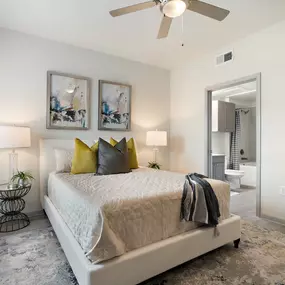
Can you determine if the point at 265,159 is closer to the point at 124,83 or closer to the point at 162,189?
the point at 162,189

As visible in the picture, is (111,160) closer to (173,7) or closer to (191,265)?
(191,265)

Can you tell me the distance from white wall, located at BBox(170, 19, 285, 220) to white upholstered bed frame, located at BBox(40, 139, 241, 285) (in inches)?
46.4

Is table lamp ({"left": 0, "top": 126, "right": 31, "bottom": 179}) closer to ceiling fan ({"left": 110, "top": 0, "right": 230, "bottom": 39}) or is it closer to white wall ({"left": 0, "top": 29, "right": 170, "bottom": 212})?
white wall ({"left": 0, "top": 29, "right": 170, "bottom": 212})

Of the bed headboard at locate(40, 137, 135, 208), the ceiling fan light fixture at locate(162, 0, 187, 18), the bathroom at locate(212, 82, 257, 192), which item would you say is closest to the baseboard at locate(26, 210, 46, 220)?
the bed headboard at locate(40, 137, 135, 208)

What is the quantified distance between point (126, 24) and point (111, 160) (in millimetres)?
1843

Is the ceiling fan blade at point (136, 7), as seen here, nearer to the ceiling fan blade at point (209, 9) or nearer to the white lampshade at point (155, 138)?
the ceiling fan blade at point (209, 9)

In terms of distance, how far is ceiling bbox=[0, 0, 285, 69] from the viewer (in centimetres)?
240

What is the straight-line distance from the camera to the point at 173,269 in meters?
1.76

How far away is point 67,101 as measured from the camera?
132 inches

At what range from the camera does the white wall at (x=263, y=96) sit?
9.16 feet

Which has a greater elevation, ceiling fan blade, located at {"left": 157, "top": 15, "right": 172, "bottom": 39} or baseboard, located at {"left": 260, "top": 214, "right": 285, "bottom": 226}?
ceiling fan blade, located at {"left": 157, "top": 15, "right": 172, "bottom": 39}

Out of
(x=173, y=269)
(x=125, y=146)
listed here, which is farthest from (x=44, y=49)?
(x=173, y=269)

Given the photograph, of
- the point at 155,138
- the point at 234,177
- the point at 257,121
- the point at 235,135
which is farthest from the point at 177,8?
the point at 235,135

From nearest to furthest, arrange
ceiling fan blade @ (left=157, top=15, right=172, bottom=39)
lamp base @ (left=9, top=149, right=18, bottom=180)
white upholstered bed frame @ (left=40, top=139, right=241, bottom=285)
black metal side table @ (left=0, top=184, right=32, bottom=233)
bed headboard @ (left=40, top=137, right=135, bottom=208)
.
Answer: white upholstered bed frame @ (left=40, top=139, right=241, bottom=285)
ceiling fan blade @ (left=157, top=15, right=172, bottom=39)
black metal side table @ (left=0, top=184, right=32, bottom=233)
lamp base @ (left=9, top=149, right=18, bottom=180)
bed headboard @ (left=40, top=137, right=135, bottom=208)
